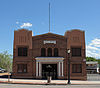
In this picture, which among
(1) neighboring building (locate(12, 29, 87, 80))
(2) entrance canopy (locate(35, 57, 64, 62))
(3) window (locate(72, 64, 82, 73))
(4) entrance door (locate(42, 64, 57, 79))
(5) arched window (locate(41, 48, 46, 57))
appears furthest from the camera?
(4) entrance door (locate(42, 64, 57, 79))

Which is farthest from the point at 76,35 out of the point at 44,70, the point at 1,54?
the point at 1,54

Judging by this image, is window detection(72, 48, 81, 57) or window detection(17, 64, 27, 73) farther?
window detection(72, 48, 81, 57)

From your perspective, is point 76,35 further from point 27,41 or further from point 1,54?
point 1,54

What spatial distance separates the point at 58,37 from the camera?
3328cm

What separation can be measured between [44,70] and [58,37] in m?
7.21

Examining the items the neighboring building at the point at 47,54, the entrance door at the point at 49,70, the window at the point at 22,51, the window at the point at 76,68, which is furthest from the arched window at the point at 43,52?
the window at the point at 76,68

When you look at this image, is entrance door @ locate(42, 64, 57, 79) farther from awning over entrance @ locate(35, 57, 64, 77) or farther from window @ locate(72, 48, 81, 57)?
window @ locate(72, 48, 81, 57)

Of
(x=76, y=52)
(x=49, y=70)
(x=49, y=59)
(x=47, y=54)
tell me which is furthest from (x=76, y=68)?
(x=47, y=54)

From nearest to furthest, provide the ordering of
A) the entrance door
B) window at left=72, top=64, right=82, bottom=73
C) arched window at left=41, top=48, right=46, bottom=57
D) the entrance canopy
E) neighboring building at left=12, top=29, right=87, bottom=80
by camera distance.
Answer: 1. the entrance canopy
2. neighboring building at left=12, top=29, right=87, bottom=80
3. window at left=72, top=64, right=82, bottom=73
4. arched window at left=41, top=48, right=46, bottom=57
5. the entrance door

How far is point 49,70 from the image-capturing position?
3338 cm

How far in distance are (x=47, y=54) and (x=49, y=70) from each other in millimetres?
3322

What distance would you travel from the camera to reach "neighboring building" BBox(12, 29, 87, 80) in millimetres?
32594

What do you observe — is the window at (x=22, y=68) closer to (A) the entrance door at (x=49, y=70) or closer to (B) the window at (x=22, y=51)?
(B) the window at (x=22, y=51)

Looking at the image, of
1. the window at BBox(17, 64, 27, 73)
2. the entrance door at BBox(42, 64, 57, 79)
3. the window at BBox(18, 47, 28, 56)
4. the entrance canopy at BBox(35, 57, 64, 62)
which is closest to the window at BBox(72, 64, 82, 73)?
the entrance canopy at BBox(35, 57, 64, 62)
